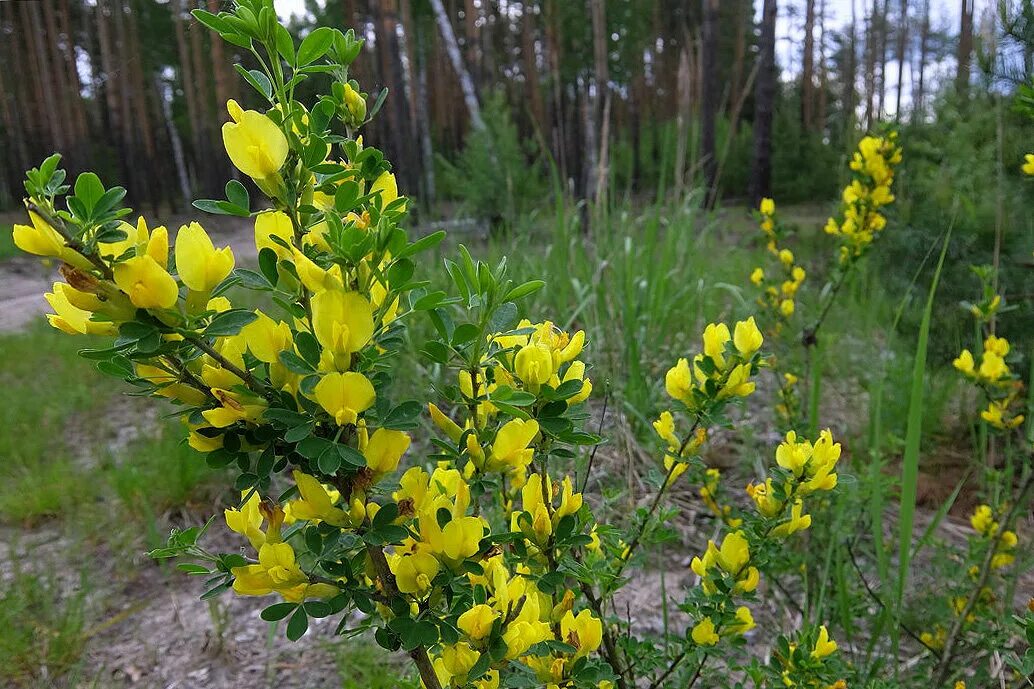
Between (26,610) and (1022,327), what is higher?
(1022,327)

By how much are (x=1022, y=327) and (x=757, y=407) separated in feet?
2.92

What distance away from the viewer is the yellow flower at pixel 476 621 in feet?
1.87

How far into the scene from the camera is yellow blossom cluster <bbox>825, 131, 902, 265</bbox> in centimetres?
167

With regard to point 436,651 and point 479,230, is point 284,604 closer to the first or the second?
point 436,651

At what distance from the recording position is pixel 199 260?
1.58 ft

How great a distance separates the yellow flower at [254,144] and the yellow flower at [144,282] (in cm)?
10

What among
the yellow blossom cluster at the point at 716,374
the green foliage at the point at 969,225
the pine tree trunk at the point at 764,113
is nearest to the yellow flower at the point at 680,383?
the yellow blossom cluster at the point at 716,374

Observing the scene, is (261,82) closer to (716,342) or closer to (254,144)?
(254,144)

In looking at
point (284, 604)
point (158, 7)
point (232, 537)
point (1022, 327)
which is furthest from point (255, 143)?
point (158, 7)

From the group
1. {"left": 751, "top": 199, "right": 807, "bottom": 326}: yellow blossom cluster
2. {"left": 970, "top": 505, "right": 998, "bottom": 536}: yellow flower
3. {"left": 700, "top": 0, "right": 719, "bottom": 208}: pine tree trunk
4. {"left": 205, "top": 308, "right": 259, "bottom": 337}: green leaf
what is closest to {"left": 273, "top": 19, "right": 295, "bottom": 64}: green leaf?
{"left": 205, "top": 308, "right": 259, "bottom": 337}: green leaf

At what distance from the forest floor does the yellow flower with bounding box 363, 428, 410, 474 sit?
71cm

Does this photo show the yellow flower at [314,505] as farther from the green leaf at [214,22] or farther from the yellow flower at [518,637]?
the green leaf at [214,22]

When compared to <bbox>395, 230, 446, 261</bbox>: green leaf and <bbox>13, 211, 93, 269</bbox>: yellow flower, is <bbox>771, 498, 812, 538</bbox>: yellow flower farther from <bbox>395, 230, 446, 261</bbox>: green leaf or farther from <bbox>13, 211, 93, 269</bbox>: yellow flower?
<bbox>13, 211, 93, 269</bbox>: yellow flower

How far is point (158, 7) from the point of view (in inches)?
659
